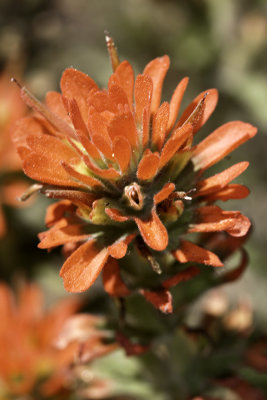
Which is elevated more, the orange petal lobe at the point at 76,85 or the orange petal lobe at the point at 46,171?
the orange petal lobe at the point at 76,85

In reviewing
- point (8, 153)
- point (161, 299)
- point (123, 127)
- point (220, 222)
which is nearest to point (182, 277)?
point (161, 299)

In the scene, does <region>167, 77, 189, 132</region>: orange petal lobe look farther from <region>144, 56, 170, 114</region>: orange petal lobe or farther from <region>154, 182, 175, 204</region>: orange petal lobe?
<region>154, 182, 175, 204</region>: orange petal lobe

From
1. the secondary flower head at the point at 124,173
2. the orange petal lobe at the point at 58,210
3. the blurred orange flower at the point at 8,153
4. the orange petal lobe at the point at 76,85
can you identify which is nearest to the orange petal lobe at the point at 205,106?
the secondary flower head at the point at 124,173

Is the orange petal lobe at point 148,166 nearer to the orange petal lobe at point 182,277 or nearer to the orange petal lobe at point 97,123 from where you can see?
the orange petal lobe at point 97,123

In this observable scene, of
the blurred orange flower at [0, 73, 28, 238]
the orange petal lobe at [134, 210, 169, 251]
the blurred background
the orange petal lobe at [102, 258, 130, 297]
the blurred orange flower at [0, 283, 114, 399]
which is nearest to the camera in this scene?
the orange petal lobe at [134, 210, 169, 251]

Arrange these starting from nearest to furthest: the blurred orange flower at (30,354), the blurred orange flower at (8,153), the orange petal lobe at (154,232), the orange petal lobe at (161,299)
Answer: the orange petal lobe at (154,232), the orange petal lobe at (161,299), the blurred orange flower at (30,354), the blurred orange flower at (8,153)

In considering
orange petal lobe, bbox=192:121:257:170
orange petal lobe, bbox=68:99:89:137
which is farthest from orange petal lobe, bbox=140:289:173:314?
orange petal lobe, bbox=68:99:89:137

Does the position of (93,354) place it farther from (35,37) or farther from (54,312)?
(35,37)
